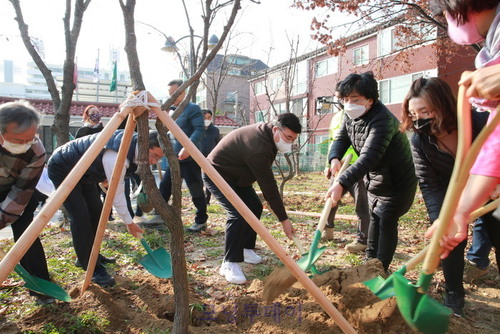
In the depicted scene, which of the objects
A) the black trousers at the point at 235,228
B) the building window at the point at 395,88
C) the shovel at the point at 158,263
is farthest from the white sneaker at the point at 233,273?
the building window at the point at 395,88

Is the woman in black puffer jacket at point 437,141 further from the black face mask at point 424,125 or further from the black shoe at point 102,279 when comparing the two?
the black shoe at point 102,279

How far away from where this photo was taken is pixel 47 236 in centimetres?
455

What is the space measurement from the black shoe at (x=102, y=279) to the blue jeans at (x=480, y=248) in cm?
301

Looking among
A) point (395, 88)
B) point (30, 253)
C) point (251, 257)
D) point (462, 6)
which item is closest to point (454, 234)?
point (462, 6)

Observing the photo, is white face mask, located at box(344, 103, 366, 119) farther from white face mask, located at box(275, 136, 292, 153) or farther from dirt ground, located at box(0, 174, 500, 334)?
dirt ground, located at box(0, 174, 500, 334)

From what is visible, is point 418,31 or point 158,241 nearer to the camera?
point 158,241

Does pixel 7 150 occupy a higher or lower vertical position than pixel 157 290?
higher

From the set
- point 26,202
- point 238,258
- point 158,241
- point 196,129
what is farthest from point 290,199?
point 26,202

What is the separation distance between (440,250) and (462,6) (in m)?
1.00

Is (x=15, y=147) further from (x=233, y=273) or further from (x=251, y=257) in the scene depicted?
(x=251, y=257)

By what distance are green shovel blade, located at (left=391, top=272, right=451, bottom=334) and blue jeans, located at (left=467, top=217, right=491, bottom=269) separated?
1.69 meters

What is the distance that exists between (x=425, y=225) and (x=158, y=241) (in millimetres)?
3734

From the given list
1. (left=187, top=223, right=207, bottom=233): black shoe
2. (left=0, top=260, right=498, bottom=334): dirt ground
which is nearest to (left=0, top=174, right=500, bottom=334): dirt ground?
(left=0, top=260, right=498, bottom=334): dirt ground

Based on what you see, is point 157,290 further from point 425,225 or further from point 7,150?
point 425,225
